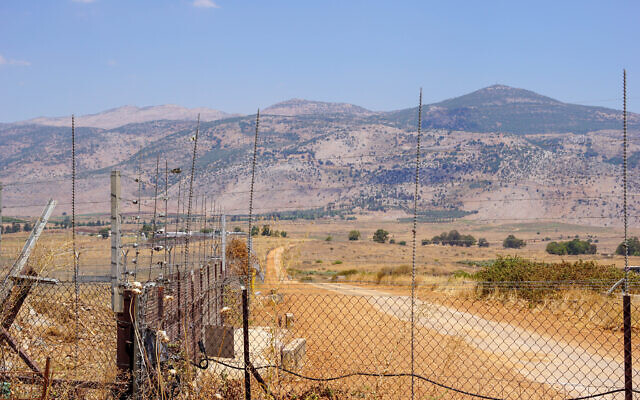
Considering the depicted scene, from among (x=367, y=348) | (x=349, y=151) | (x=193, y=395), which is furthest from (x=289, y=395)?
(x=349, y=151)

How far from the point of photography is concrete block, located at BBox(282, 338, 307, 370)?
8117 millimetres

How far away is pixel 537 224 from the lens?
100250mm

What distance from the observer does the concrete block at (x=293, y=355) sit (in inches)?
320

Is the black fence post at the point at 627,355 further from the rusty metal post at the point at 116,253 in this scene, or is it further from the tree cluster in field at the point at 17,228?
the tree cluster in field at the point at 17,228

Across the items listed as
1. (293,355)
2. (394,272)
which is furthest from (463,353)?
(394,272)

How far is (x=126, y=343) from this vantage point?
5484 mm

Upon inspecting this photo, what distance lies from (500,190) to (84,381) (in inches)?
4230

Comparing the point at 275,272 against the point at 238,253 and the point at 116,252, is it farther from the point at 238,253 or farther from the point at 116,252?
the point at 116,252

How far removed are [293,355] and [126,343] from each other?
3.20 m

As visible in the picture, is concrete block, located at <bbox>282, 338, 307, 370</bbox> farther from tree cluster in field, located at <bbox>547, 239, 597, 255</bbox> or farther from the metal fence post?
tree cluster in field, located at <bbox>547, 239, 597, 255</bbox>

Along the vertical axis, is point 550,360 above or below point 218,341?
below

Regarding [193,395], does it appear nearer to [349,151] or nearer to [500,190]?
[500,190]

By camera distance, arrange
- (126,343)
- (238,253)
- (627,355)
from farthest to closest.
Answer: (238,253), (126,343), (627,355)

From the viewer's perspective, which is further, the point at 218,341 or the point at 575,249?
the point at 575,249
